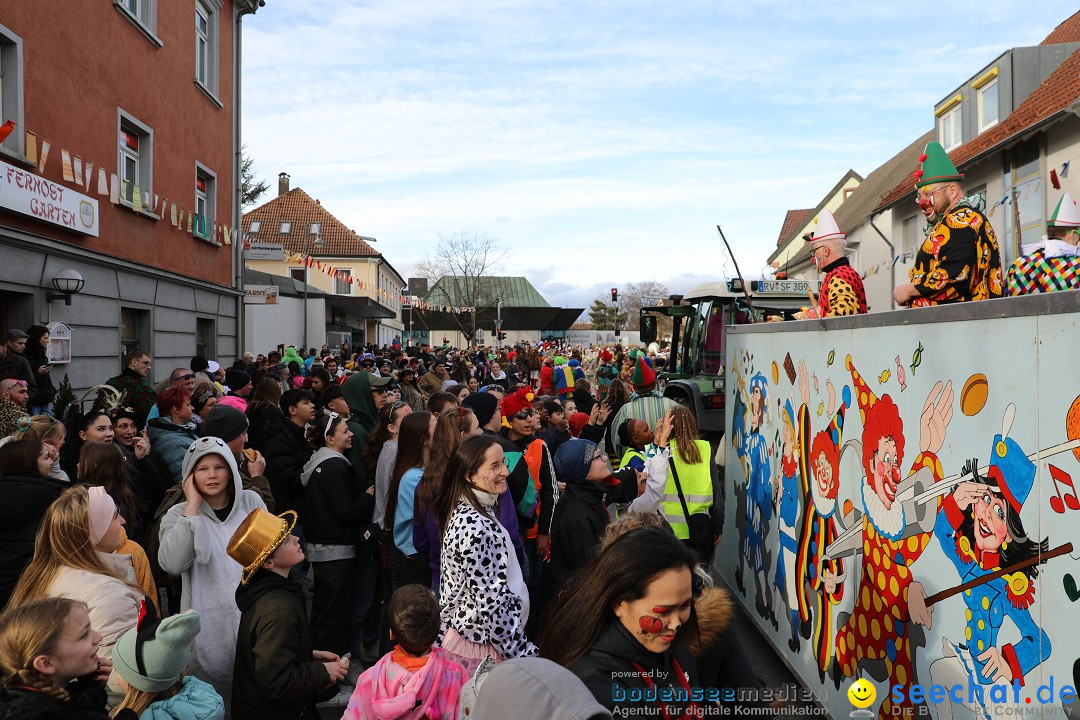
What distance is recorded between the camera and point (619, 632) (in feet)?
8.14

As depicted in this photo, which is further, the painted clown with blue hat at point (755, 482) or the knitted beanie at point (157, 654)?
the painted clown with blue hat at point (755, 482)

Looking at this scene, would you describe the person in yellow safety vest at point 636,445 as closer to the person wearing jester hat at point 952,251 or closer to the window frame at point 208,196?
the person wearing jester hat at point 952,251

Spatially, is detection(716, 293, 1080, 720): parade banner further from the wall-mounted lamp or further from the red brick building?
the wall-mounted lamp

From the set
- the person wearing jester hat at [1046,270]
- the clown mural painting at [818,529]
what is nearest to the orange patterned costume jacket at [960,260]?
the person wearing jester hat at [1046,270]

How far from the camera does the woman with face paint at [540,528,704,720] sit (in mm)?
2400

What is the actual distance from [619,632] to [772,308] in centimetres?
1250

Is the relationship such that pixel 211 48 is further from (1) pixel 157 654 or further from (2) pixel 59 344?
(1) pixel 157 654

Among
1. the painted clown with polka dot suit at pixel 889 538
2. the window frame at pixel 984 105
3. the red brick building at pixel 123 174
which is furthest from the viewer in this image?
the window frame at pixel 984 105

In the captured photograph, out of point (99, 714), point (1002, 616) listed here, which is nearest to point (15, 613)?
point (99, 714)

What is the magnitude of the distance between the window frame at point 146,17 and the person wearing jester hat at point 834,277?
42.5 ft

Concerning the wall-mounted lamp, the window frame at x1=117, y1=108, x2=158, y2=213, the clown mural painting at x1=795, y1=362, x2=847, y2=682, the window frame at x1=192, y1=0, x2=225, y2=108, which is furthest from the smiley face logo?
the window frame at x1=192, y1=0, x2=225, y2=108

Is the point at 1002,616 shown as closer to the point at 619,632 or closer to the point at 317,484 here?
the point at 619,632

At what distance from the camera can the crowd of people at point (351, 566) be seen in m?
2.56

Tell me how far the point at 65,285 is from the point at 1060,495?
12171 mm
